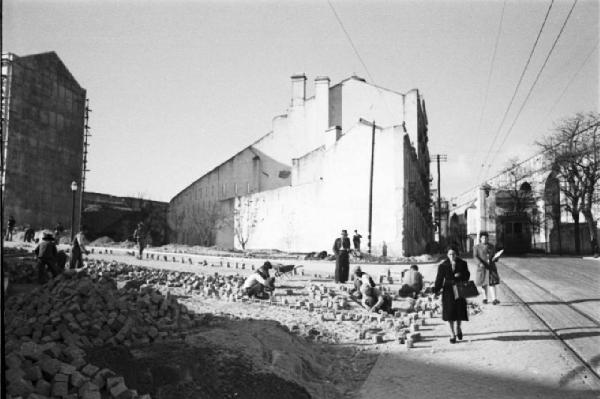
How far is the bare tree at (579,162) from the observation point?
1451 inches

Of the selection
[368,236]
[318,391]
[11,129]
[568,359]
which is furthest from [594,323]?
[11,129]

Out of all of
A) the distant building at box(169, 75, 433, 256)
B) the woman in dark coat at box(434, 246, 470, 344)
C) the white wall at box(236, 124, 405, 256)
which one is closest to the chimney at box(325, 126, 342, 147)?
the distant building at box(169, 75, 433, 256)

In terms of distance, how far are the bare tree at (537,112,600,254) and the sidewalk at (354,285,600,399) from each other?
32.0 metres

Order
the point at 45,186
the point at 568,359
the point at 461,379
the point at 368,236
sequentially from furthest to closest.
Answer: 1. the point at 45,186
2. the point at 368,236
3. the point at 568,359
4. the point at 461,379

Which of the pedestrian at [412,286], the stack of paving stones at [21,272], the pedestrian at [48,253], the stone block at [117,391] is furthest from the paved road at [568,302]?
the stack of paving stones at [21,272]

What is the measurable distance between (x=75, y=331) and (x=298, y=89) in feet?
122

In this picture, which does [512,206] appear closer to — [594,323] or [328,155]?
[328,155]

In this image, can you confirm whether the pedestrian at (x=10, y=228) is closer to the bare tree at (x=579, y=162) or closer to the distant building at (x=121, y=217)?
the distant building at (x=121, y=217)

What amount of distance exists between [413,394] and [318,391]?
119 centimetres

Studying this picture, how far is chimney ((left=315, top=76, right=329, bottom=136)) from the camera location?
1564 inches

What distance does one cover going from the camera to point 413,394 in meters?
6.06


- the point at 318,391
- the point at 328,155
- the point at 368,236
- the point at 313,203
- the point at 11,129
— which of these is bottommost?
the point at 318,391

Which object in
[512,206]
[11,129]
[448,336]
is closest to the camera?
[448,336]

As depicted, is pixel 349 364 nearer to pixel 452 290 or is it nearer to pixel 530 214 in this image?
pixel 452 290
